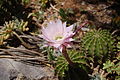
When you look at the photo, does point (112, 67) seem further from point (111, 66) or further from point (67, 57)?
point (67, 57)

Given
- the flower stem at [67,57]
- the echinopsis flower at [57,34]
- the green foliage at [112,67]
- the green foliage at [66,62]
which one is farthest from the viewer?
the green foliage at [112,67]

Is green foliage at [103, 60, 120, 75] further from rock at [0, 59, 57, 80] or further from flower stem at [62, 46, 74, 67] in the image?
rock at [0, 59, 57, 80]

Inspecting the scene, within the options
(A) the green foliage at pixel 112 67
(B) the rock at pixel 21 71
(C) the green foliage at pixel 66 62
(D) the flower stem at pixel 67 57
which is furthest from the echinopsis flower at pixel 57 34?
(A) the green foliage at pixel 112 67

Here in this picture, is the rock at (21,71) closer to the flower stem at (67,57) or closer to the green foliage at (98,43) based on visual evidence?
the flower stem at (67,57)

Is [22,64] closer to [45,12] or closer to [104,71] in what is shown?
[104,71]

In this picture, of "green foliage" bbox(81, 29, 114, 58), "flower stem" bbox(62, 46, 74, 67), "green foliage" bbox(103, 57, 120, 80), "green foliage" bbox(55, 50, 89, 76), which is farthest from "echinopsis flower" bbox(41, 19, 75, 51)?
"green foliage" bbox(103, 57, 120, 80)

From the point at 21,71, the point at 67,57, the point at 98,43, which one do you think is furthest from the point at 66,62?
the point at 21,71

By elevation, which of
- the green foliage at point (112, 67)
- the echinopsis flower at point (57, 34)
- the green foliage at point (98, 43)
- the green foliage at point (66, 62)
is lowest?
the green foliage at point (112, 67)
